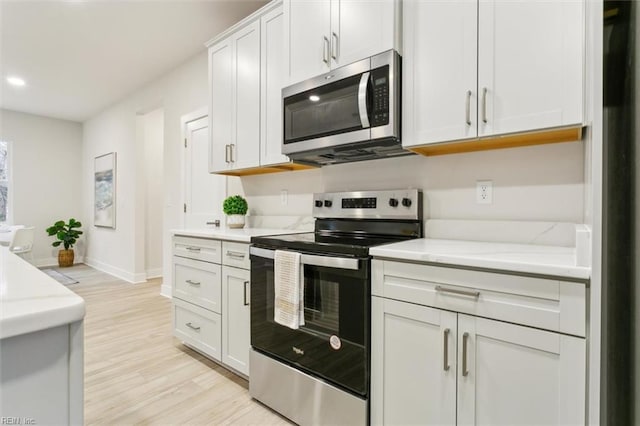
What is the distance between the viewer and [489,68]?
56.0 inches

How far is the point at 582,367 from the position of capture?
1000 mm

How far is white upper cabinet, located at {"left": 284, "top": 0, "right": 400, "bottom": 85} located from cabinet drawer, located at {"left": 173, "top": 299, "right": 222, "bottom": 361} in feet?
5.50

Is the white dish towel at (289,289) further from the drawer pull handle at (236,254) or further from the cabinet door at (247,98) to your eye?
the cabinet door at (247,98)

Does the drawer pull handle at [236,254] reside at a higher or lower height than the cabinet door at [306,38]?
lower

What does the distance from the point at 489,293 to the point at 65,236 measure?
7.02 meters

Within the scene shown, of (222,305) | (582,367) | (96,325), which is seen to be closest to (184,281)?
(222,305)

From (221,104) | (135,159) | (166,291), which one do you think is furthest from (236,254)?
(135,159)

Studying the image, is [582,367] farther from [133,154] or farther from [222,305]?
→ [133,154]

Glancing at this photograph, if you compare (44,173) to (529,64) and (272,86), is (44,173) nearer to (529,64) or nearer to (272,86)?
(272,86)

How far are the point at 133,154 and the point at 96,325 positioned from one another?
268 cm

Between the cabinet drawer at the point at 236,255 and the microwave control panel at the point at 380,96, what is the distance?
104cm

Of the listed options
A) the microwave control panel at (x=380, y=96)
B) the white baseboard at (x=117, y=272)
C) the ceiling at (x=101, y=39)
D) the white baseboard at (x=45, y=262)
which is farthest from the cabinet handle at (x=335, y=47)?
the white baseboard at (x=45, y=262)

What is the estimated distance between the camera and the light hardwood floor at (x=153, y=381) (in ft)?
5.80

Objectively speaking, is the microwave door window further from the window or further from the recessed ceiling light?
the window
